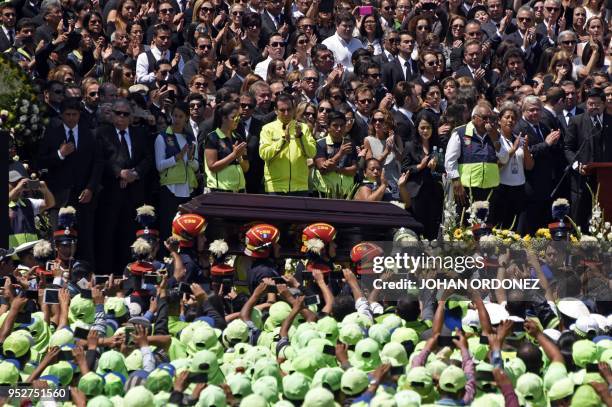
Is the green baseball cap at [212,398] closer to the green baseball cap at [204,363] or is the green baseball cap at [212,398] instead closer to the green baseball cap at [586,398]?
the green baseball cap at [204,363]

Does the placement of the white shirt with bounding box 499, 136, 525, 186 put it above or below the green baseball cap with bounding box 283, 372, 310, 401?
above

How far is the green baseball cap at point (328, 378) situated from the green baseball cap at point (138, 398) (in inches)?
48.5

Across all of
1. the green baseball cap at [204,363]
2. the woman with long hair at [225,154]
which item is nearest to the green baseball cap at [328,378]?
the green baseball cap at [204,363]

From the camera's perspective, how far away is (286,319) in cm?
1747

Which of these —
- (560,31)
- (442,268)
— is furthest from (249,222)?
(560,31)

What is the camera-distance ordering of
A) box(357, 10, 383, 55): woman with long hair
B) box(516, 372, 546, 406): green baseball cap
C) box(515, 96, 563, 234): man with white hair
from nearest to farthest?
1. box(516, 372, 546, 406): green baseball cap
2. box(515, 96, 563, 234): man with white hair
3. box(357, 10, 383, 55): woman with long hair

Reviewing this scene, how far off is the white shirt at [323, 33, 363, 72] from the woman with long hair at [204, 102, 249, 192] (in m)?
3.17

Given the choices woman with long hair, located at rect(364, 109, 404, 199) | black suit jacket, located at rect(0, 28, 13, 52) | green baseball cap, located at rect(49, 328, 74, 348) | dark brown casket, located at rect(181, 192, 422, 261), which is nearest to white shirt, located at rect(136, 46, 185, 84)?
black suit jacket, located at rect(0, 28, 13, 52)

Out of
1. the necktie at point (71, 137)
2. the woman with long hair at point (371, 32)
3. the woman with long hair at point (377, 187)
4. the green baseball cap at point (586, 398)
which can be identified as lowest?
the green baseball cap at point (586, 398)

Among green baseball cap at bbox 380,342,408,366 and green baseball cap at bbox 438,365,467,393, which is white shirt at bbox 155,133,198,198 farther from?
green baseball cap at bbox 438,365,467,393

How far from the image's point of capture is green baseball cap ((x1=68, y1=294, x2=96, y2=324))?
17.5m

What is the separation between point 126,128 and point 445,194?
3.50 metres

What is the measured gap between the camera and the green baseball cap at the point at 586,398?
48.4ft

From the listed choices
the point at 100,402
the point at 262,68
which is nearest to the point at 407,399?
the point at 100,402
